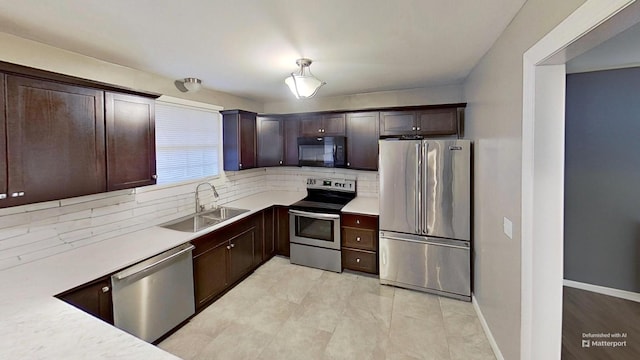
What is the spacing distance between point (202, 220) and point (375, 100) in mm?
2918

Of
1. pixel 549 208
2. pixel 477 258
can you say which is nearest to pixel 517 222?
pixel 549 208

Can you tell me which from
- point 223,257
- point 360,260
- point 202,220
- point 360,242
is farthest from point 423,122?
point 202,220

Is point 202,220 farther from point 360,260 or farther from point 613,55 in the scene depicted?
point 613,55

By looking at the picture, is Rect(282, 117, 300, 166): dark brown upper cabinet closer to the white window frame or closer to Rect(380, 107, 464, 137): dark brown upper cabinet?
the white window frame

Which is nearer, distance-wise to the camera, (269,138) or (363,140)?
(363,140)

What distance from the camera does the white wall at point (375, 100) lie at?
3727 millimetres

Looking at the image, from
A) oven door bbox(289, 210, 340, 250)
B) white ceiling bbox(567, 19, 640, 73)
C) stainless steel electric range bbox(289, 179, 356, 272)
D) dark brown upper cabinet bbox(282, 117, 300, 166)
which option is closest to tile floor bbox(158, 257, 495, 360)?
stainless steel electric range bbox(289, 179, 356, 272)

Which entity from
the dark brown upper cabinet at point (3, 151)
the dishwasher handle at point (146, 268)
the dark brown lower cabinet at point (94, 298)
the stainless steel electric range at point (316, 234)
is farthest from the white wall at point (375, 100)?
the dark brown lower cabinet at point (94, 298)

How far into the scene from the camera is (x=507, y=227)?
196 centimetres

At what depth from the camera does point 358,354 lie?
224cm

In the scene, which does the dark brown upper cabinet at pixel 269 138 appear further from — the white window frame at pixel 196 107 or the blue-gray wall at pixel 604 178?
the blue-gray wall at pixel 604 178

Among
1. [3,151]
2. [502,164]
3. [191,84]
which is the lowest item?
[502,164]

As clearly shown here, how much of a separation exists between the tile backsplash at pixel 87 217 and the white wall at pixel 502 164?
3232mm

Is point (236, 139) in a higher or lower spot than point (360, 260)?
higher
